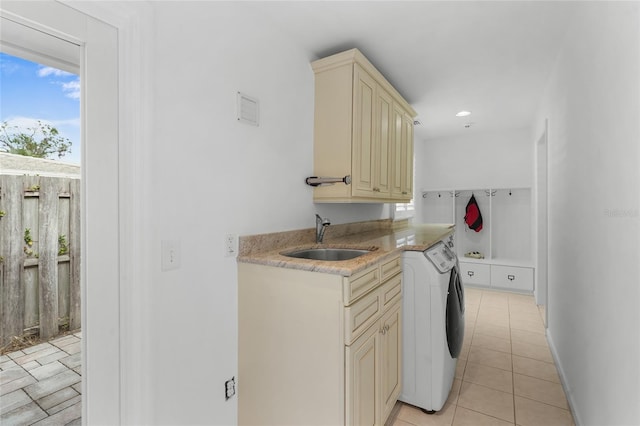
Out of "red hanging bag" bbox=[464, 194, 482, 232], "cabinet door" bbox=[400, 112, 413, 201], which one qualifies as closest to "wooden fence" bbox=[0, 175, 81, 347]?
"cabinet door" bbox=[400, 112, 413, 201]

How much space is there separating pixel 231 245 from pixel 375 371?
0.97m

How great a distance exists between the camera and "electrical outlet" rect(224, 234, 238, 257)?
5.04 ft

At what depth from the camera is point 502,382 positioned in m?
2.13

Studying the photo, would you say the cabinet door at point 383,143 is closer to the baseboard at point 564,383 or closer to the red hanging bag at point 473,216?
the baseboard at point 564,383

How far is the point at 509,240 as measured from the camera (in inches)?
184

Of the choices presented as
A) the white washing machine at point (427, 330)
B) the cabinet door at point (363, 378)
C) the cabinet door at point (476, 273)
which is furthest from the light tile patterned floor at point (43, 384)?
the cabinet door at point (476, 273)

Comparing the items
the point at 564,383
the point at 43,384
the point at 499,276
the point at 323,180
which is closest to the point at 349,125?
the point at 323,180

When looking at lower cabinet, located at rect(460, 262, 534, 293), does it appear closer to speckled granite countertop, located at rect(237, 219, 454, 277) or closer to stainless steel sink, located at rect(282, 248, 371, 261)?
speckled granite countertop, located at rect(237, 219, 454, 277)

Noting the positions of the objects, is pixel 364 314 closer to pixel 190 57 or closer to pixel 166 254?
pixel 166 254

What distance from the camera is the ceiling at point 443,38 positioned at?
1728 millimetres

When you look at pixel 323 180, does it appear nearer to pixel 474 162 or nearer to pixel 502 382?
pixel 502 382

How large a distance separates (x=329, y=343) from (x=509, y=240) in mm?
4464

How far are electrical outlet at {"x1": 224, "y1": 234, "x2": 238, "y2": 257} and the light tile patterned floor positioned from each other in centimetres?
66

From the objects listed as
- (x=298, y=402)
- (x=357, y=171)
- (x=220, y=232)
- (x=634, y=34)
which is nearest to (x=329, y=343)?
(x=298, y=402)
